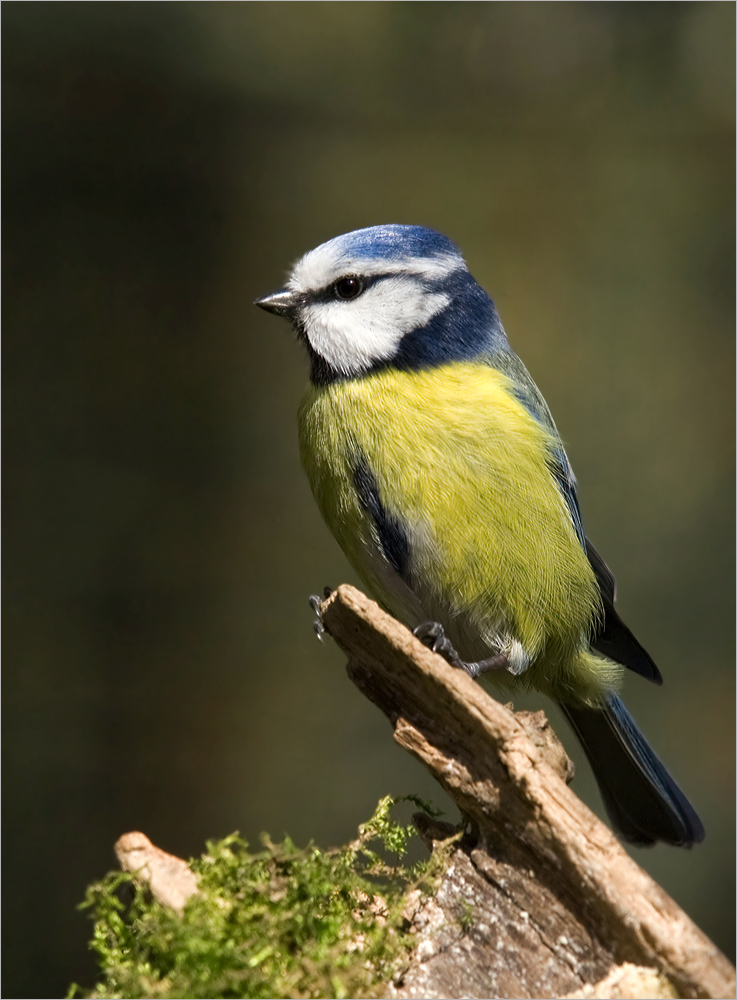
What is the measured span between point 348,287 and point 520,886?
96 cm

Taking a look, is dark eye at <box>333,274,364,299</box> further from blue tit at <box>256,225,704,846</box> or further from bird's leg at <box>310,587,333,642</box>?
bird's leg at <box>310,587,333,642</box>

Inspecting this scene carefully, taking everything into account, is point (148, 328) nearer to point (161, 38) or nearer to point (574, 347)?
point (161, 38)

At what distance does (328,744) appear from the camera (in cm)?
294

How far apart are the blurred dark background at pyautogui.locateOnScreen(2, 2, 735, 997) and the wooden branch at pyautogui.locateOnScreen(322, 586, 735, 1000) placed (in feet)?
6.09

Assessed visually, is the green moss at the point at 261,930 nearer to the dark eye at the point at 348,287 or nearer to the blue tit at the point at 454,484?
the blue tit at the point at 454,484

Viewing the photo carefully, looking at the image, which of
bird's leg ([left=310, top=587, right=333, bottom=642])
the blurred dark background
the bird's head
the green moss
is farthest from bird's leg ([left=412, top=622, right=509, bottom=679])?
the blurred dark background

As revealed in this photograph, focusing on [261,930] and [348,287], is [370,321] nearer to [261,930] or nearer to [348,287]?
[348,287]

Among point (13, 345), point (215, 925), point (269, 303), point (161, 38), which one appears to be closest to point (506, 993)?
point (215, 925)

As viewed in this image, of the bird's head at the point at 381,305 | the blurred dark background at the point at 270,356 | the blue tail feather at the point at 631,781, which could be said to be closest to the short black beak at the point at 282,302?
the bird's head at the point at 381,305

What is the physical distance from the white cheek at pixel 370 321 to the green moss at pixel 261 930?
771 mm

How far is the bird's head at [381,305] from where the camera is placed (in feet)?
4.70

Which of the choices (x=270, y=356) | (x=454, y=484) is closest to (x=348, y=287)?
(x=454, y=484)

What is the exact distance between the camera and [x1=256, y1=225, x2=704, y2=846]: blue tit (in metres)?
1.34

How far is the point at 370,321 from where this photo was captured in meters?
1.44
